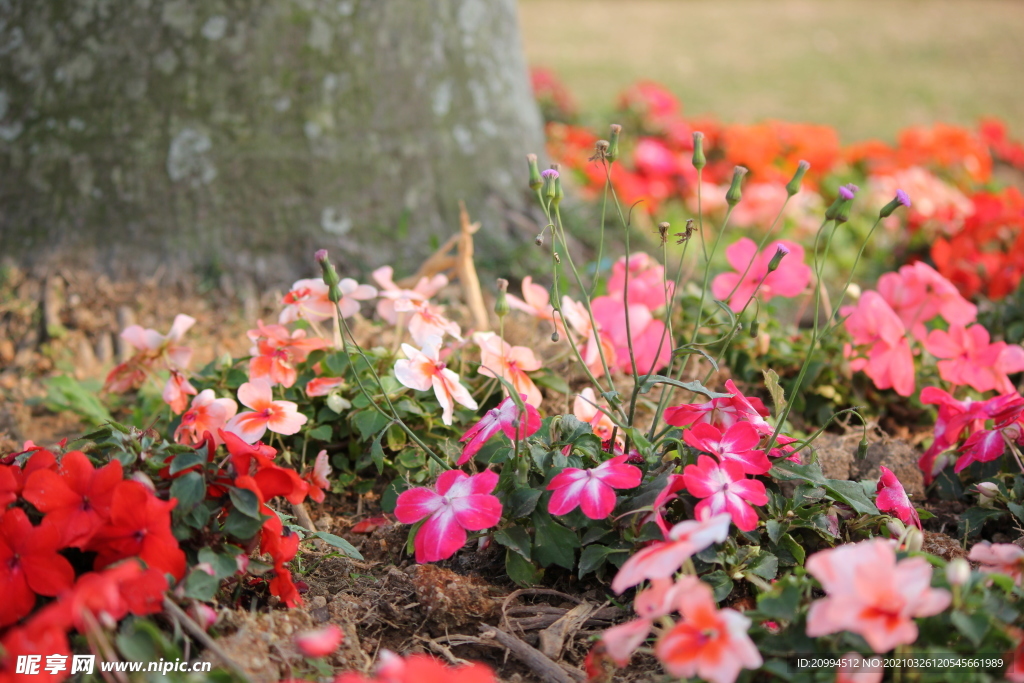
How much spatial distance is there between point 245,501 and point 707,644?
0.70 meters

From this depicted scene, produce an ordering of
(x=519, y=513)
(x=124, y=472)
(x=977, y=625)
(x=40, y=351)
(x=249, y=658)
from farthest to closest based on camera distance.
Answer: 1. (x=40, y=351)
2. (x=519, y=513)
3. (x=124, y=472)
4. (x=249, y=658)
5. (x=977, y=625)

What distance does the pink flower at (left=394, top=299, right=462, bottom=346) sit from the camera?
1.72 meters

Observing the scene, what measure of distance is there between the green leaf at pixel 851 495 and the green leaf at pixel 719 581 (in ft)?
0.86

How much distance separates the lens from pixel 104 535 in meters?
1.16

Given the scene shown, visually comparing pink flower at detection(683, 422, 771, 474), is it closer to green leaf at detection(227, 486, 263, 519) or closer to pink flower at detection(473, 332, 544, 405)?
pink flower at detection(473, 332, 544, 405)

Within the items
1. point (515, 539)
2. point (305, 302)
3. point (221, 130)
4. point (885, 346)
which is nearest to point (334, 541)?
point (515, 539)

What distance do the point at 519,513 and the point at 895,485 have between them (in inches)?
27.3

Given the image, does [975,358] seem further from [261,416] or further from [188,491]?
[188,491]

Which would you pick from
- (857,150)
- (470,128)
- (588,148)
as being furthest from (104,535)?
(857,150)

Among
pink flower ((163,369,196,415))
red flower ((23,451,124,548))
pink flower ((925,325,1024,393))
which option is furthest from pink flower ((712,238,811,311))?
red flower ((23,451,124,548))

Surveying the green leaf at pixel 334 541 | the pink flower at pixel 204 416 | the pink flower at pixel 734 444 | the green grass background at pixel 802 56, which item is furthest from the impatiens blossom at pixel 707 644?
the green grass background at pixel 802 56

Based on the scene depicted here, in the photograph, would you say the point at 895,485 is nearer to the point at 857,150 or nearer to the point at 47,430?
the point at 47,430

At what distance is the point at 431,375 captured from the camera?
5.05ft

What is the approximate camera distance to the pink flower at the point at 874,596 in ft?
3.16
